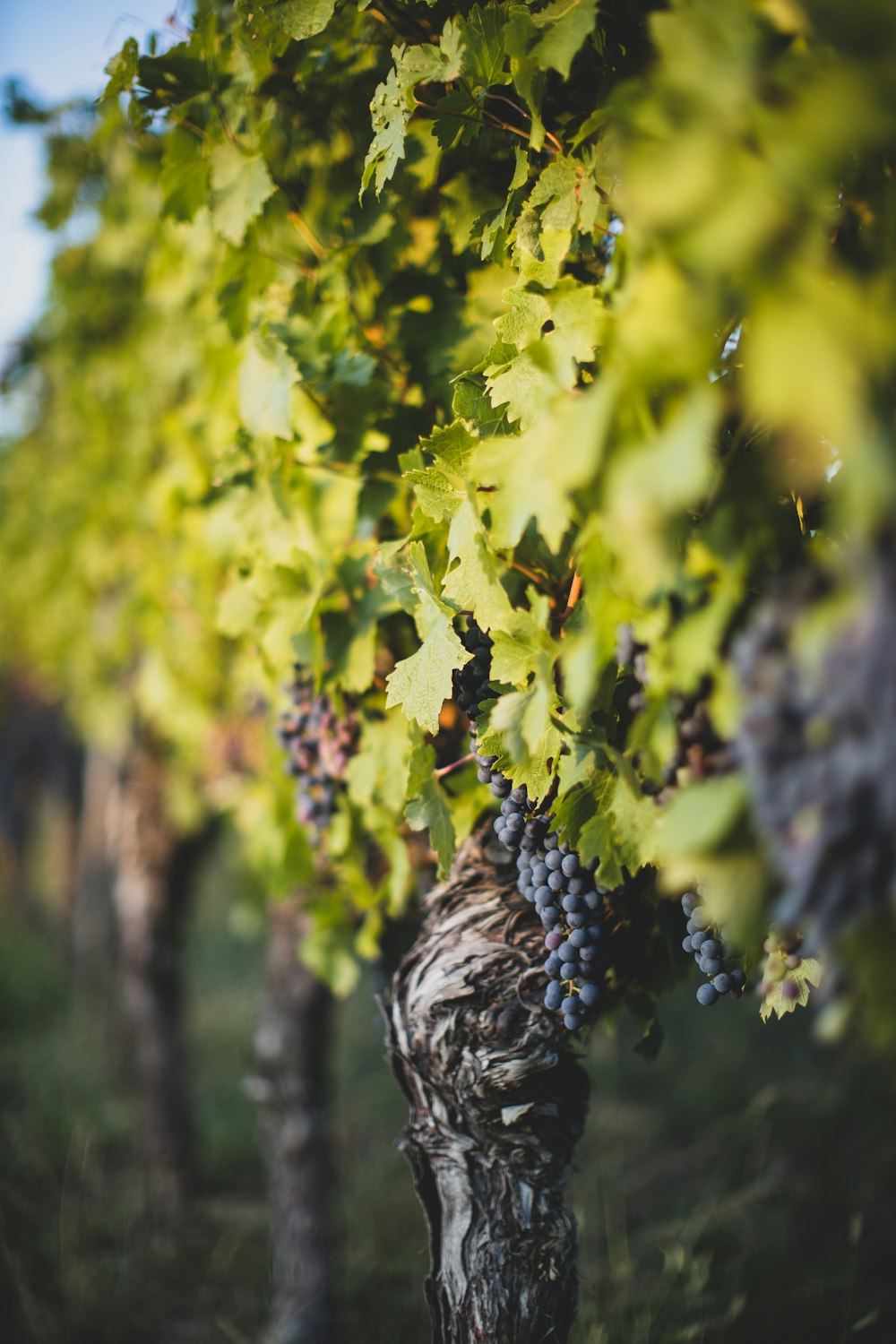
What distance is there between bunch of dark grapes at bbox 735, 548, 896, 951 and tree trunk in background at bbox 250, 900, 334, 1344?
2.83 metres

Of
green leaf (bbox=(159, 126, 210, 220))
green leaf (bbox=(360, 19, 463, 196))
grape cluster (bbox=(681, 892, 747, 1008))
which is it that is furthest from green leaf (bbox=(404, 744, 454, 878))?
green leaf (bbox=(159, 126, 210, 220))

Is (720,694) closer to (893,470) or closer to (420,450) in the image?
(893,470)

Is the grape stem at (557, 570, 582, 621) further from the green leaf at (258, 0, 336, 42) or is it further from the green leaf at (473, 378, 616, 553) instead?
the green leaf at (258, 0, 336, 42)

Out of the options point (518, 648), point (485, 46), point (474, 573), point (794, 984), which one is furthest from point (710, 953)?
point (485, 46)

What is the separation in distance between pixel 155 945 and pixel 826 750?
4594 millimetres

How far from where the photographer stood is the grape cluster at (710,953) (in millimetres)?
1376

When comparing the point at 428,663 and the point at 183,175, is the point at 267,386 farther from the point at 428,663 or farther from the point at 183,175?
the point at 428,663

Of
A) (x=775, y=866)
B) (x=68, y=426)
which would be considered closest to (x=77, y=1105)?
(x=68, y=426)

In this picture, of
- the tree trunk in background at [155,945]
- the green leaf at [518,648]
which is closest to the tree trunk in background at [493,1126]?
the green leaf at [518,648]

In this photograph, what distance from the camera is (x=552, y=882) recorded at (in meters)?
1.49

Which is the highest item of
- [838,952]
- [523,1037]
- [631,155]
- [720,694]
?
[631,155]

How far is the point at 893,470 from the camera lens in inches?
28.9

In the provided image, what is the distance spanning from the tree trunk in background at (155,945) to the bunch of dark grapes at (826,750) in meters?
4.34

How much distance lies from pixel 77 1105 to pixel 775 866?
571 cm
